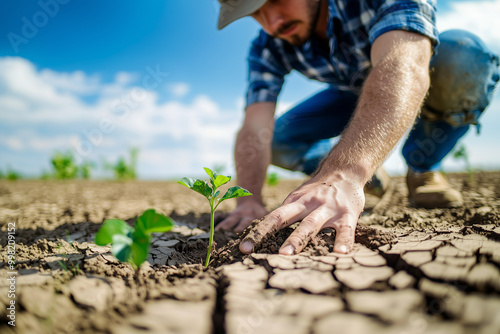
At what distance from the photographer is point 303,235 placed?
97 centimetres

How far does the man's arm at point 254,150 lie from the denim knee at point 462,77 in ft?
4.06

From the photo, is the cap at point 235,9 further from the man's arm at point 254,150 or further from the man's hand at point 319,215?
the man's hand at point 319,215

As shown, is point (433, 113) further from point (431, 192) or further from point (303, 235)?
point (303, 235)

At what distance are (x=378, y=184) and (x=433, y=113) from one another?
2.26 feet

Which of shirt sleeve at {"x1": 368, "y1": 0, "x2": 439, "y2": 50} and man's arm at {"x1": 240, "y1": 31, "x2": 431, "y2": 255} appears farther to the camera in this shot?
shirt sleeve at {"x1": 368, "y1": 0, "x2": 439, "y2": 50}

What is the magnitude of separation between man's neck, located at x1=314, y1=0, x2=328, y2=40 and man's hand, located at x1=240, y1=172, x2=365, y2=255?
1576 millimetres

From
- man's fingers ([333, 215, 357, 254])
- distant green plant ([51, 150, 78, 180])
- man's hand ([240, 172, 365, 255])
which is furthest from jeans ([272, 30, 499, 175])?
distant green plant ([51, 150, 78, 180])

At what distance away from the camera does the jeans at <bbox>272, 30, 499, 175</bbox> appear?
202 cm

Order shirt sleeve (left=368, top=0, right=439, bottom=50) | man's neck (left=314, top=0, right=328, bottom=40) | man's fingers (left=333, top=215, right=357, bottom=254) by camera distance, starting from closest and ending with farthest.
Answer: man's fingers (left=333, top=215, right=357, bottom=254) < shirt sleeve (left=368, top=0, right=439, bottom=50) < man's neck (left=314, top=0, right=328, bottom=40)

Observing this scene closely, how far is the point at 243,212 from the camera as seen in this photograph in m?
1.82

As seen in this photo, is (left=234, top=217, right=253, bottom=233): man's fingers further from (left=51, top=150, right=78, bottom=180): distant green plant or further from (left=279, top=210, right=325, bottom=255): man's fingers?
(left=51, top=150, right=78, bottom=180): distant green plant

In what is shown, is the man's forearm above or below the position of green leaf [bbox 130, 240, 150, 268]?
above

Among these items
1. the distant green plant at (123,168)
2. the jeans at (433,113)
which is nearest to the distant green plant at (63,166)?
the distant green plant at (123,168)

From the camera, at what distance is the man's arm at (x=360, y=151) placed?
1.01m
